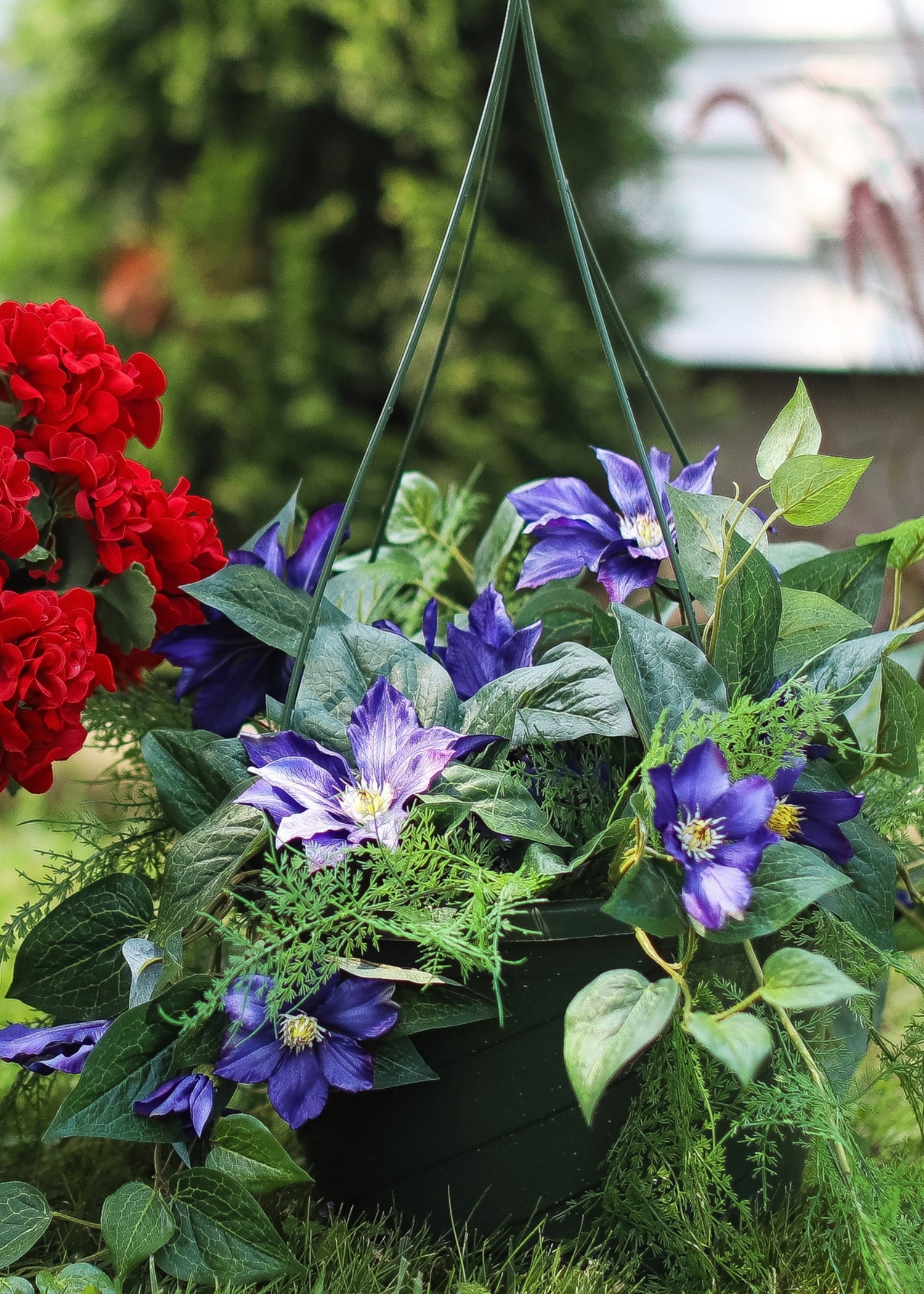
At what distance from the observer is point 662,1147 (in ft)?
1.82

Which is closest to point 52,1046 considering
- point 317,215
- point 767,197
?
point 317,215

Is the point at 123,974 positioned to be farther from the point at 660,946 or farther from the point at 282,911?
the point at 660,946

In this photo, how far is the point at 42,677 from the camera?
0.61 metres

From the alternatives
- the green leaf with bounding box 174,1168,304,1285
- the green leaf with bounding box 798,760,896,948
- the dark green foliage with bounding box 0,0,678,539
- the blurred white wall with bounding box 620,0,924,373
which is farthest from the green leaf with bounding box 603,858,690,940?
the blurred white wall with bounding box 620,0,924,373

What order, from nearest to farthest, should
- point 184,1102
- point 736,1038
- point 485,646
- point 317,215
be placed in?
point 736,1038 → point 184,1102 → point 485,646 → point 317,215

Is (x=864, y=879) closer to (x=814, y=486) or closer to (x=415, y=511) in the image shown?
(x=814, y=486)

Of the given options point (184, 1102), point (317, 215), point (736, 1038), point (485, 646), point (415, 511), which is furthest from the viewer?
point (317, 215)

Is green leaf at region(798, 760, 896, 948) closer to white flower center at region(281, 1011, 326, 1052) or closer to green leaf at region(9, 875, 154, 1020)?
white flower center at region(281, 1011, 326, 1052)

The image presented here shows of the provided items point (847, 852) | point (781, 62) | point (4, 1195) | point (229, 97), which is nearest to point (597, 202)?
point (781, 62)

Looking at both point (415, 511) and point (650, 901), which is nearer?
point (650, 901)

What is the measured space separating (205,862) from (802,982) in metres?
0.29

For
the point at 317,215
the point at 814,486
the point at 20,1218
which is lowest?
the point at 20,1218

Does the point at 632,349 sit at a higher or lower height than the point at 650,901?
higher

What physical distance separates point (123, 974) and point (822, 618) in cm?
43
